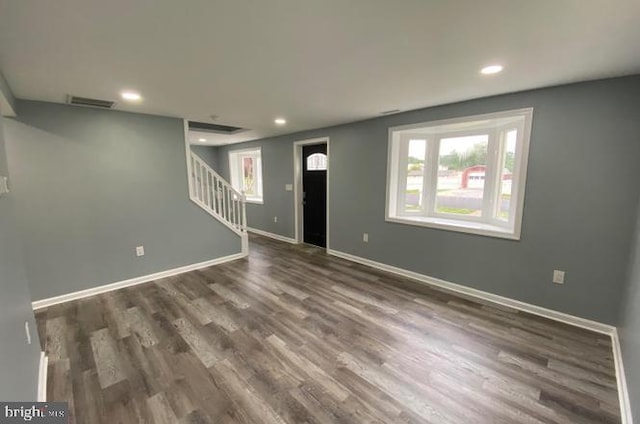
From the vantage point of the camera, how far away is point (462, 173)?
349cm

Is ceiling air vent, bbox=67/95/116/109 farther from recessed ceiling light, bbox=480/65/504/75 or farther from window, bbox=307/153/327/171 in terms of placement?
recessed ceiling light, bbox=480/65/504/75

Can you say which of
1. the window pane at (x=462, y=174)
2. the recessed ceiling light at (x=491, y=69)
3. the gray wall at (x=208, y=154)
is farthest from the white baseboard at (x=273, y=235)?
the recessed ceiling light at (x=491, y=69)

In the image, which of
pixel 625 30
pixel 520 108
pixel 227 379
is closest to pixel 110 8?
pixel 227 379

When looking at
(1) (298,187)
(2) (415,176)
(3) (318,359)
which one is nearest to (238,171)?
(1) (298,187)

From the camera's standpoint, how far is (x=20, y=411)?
109 cm

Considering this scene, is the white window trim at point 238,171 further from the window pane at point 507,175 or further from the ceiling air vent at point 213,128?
the window pane at point 507,175

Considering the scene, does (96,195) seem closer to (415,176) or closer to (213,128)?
(213,128)

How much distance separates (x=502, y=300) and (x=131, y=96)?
14.7 feet

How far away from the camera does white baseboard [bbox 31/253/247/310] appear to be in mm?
2919

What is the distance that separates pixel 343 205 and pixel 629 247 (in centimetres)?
319

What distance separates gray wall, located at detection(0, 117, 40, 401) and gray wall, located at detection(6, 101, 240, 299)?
5.13 feet

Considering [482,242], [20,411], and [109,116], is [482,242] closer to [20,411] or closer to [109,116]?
[20,411]

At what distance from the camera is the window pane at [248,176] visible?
684cm

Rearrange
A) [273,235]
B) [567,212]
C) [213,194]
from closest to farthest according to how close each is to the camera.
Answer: [567,212] < [213,194] < [273,235]
